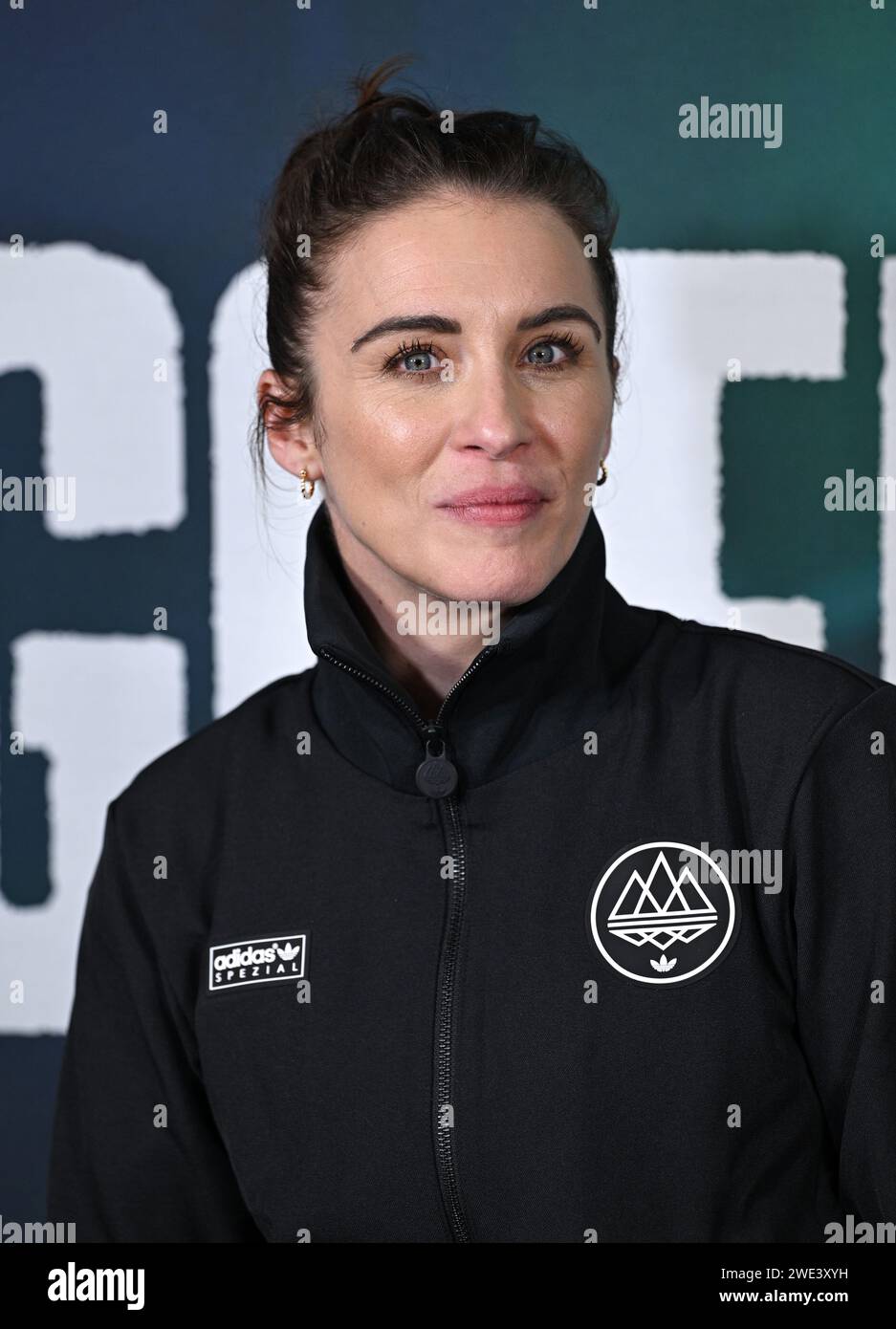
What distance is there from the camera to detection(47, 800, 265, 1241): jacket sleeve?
1354 mm

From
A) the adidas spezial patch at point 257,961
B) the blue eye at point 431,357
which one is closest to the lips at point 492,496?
the blue eye at point 431,357

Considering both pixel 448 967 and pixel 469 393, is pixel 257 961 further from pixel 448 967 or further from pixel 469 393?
pixel 469 393

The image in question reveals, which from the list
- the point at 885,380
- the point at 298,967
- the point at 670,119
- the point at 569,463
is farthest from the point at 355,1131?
the point at 670,119

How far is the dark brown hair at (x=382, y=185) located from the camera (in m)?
1.26

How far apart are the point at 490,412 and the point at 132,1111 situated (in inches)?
27.9

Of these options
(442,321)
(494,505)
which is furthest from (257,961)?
(442,321)

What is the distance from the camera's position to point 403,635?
1.33 m

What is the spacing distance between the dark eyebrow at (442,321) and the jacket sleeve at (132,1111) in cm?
53

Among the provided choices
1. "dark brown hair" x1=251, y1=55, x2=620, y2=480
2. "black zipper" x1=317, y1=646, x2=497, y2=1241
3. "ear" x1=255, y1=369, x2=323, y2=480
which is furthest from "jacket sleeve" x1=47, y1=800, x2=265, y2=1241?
"dark brown hair" x1=251, y1=55, x2=620, y2=480

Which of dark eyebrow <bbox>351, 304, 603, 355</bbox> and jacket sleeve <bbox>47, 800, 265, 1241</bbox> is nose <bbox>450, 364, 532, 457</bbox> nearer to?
dark eyebrow <bbox>351, 304, 603, 355</bbox>

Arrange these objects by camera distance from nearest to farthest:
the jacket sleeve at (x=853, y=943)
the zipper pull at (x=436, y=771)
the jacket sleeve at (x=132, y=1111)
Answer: the jacket sleeve at (x=853, y=943) → the zipper pull at (x=436, y=771) → the jacket sleeve at (x=132, y=1111)

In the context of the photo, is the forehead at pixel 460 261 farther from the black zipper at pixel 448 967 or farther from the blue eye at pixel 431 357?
the black zipper at pixel 448 967

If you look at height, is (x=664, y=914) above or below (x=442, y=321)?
below

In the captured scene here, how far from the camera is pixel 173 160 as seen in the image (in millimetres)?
1766
